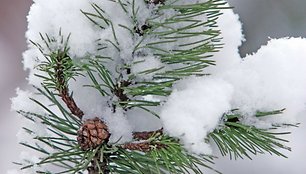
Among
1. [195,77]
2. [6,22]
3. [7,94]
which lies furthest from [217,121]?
[6,22]

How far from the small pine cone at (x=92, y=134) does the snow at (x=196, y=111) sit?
0.07 meters

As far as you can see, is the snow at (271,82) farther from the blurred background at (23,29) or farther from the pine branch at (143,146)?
the blurred background at (23,29)

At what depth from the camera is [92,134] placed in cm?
61

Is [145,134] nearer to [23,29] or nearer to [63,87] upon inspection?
[63,87]

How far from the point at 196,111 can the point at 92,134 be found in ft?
0.38

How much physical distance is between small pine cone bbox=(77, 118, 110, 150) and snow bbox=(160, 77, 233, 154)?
68mm

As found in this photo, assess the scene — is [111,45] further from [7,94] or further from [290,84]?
[7,94]

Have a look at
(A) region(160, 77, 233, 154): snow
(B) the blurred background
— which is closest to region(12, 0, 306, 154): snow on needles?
(A) region(160, 77, 233, 154): snow

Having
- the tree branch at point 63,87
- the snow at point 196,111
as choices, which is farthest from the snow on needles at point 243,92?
the tree branch at point 63,87

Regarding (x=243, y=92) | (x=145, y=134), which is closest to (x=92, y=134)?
(x=145, y=134)

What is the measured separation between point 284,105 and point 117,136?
0.18 meters

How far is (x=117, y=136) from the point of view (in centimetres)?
62

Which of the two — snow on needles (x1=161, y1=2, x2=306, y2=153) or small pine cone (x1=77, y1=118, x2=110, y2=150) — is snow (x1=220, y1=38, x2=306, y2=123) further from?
small pine cone (x1=77, y1=118, x2=110, y2=150)

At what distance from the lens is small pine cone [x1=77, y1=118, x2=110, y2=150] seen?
0.61 meters
